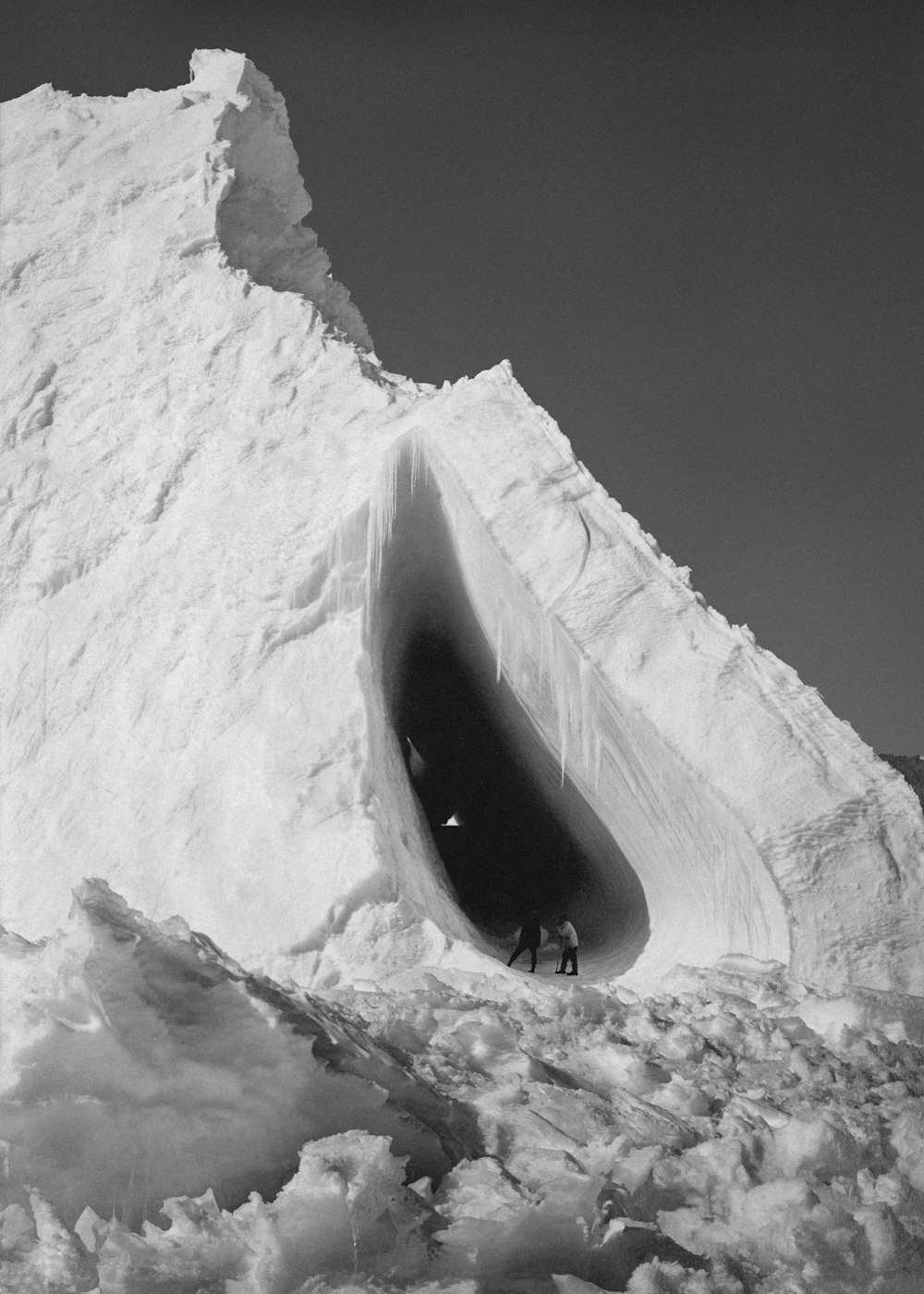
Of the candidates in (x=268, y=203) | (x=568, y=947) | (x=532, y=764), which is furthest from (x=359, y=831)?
(x=268, y=203)

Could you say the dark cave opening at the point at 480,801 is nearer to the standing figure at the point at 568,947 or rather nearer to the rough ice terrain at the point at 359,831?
the rough ice terrain at the point at 359,831

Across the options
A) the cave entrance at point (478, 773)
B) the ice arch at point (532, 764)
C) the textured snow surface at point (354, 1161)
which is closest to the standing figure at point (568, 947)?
the ice arch at point (532, 764)

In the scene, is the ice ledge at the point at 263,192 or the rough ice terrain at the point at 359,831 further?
the ice ledge at the point at 263,192

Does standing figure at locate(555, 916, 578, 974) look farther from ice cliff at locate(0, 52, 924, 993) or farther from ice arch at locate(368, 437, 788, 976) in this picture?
ice cliff at locate(0, 52, 924, 993)

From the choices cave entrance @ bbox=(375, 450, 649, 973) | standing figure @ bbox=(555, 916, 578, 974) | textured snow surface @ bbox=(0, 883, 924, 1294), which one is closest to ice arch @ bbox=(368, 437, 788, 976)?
cave entrance @ bbox=(375, 450, 649, 973)

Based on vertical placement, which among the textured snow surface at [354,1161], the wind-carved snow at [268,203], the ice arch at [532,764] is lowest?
the textured snow surface at [354,1161]

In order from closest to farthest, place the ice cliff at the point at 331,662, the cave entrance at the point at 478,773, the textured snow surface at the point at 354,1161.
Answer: the textured snow surface at the point at 354,1161
the ice cliff at the point at 331,662
the cave entrance at the point at 478,773

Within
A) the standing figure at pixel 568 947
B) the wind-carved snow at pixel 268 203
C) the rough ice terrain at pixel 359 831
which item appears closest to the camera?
the rough ice terrain at pixel 359 831
